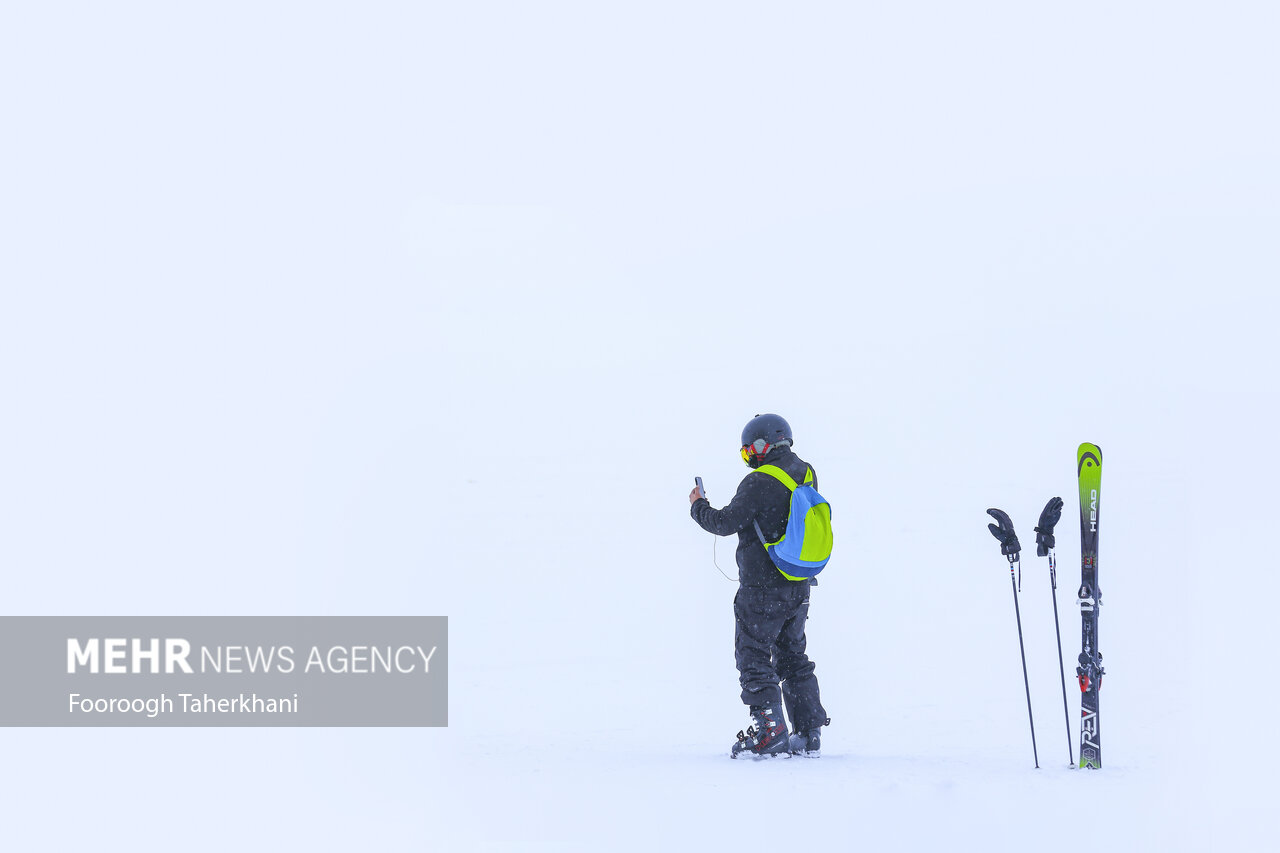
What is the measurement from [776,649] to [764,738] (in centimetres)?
54

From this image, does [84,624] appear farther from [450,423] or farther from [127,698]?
[450,423]

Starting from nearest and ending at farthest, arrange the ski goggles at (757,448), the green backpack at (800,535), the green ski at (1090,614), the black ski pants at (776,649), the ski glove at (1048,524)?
1. the green ski at (1090,614)
2. the ski glove at (1048,524)
3. the green backpack at (800,535)
4. the black ski pants at (776,649)
5. the ski goggles at (757,448)

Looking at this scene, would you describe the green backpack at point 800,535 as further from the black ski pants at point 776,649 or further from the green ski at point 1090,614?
the green ski at point 1090,614

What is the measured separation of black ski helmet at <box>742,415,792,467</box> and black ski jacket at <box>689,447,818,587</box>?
0.05m

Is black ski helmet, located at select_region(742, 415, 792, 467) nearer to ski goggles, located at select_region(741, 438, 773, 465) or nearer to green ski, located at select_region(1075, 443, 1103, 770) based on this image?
ski goggles, located at select_region(741, 438, 773, 465)

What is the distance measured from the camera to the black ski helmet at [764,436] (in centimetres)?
653

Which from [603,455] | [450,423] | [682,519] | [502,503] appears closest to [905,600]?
[682,519]

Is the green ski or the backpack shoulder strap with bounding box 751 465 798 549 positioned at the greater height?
the backpack shoulder strap with bounding box 751 465 798 549

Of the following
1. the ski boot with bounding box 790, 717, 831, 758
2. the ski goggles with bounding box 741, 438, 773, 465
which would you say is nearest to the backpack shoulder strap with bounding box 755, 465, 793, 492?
the ski goggles with bounding box 741, 438, 773, 465

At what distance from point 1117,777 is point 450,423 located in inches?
1070

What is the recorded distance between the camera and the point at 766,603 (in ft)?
21.1

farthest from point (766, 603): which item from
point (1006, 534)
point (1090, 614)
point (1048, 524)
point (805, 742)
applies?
point (1090, 614)

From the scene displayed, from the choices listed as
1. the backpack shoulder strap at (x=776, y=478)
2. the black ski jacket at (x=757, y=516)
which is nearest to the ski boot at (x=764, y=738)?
the black ski jacket at (x=757, y=516)

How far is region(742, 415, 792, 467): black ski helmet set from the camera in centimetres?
653
